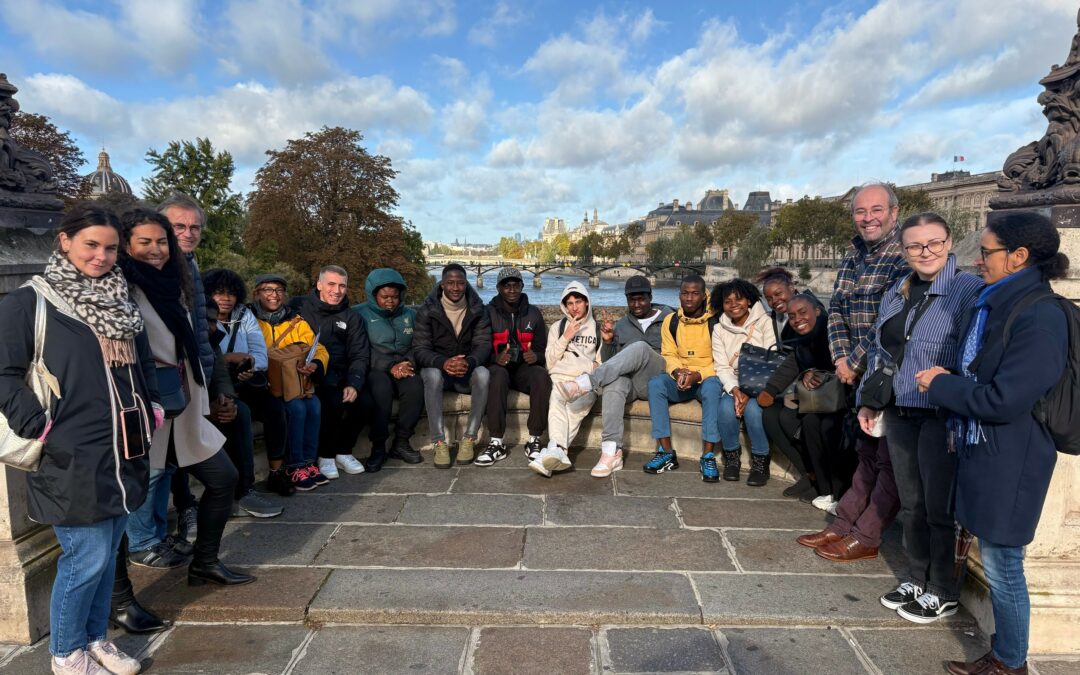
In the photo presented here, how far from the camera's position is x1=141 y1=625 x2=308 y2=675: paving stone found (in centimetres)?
261

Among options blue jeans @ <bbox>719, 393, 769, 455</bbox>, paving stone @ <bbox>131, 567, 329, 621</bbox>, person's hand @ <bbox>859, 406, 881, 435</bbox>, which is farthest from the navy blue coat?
paving stone @ <bbox>131, 567, 329, 621</bbox>

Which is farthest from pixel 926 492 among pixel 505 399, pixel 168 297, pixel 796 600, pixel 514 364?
pixel 168 297

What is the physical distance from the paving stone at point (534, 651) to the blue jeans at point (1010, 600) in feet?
4.94

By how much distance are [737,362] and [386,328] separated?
8.96 ft

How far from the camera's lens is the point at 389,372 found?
544 centimetres

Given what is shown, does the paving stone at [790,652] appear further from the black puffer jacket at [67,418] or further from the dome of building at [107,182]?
the dome of building at [107,182]

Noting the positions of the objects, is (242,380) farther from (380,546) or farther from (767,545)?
(767,545)

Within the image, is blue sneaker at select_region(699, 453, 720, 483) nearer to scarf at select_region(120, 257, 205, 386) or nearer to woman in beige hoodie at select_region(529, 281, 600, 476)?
woman in beige hoodie at select_region(529, 281, 600, 476)

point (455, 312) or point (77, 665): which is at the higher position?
point (455, 312)

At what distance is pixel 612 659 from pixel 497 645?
47 centimetres

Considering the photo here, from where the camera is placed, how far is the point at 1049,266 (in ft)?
7.75

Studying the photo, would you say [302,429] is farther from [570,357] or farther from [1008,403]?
[1008,403]

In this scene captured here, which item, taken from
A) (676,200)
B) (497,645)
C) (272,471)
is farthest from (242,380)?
(676,200)

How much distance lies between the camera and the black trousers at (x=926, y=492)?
285 centimetres
